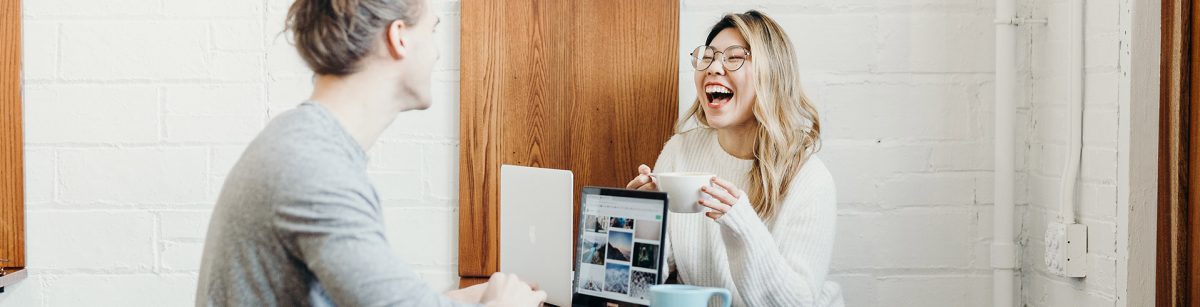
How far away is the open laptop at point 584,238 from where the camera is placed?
1.64m

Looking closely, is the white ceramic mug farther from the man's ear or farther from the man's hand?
the man's ear

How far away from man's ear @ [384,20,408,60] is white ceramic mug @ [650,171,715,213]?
0.52m

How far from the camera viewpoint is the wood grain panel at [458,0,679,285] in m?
2.29

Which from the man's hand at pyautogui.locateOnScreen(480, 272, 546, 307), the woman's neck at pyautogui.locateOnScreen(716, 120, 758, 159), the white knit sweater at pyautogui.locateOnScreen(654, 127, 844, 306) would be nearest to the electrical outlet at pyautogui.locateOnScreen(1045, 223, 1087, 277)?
the white knit sweater at pyautogui.locateOnScreen(654, 127, 844, 306)

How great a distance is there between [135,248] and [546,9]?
1.05 m

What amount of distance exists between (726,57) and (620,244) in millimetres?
631

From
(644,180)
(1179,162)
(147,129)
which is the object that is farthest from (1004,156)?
(147,129)

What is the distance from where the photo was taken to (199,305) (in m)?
1.27

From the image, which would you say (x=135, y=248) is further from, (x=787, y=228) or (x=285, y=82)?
(x=787, y=228)

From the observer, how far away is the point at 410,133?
7.63ft

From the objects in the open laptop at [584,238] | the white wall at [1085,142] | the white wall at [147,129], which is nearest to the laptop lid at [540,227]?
the open laptop at [584,238]

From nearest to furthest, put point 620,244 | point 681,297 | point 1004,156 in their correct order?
point 681,297, point 620,244, point 1004,156

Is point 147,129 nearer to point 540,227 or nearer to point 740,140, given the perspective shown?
point 540,227

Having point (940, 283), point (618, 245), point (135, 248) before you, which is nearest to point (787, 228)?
point (618, 245)
